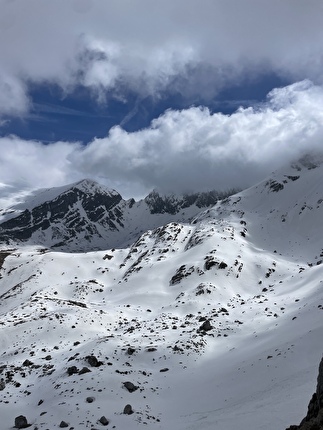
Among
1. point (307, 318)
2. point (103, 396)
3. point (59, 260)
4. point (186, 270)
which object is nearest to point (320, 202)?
point (186, 270)

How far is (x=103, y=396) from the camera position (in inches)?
954

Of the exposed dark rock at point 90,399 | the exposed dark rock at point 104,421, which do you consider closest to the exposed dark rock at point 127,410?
the exposed dark rock at point 104,421

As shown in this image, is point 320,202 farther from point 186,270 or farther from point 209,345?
point 209,345

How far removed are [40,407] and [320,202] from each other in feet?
435

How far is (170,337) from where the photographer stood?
40.3 meters

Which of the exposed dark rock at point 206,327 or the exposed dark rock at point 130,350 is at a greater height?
the exposed dark rock at point 206,327

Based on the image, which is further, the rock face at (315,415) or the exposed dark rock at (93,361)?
the exposed dark rock at (93,361)

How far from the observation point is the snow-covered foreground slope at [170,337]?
2208cm

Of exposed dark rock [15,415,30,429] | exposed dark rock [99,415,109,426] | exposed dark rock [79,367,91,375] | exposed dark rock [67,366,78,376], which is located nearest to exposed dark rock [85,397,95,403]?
exposed dark rock [99,415,109,426]

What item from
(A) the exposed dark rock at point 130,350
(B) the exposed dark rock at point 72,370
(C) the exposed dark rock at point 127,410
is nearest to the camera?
(C) the exposed dark rock at point 127,410

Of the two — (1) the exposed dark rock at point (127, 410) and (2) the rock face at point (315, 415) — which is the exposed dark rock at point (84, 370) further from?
(2) the rock face at point (315, 415)

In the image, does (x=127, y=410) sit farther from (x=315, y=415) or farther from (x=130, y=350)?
(x=315, y=415)

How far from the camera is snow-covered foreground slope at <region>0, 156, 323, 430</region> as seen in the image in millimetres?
22078

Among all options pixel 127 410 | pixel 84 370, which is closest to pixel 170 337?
pixel 84 370
